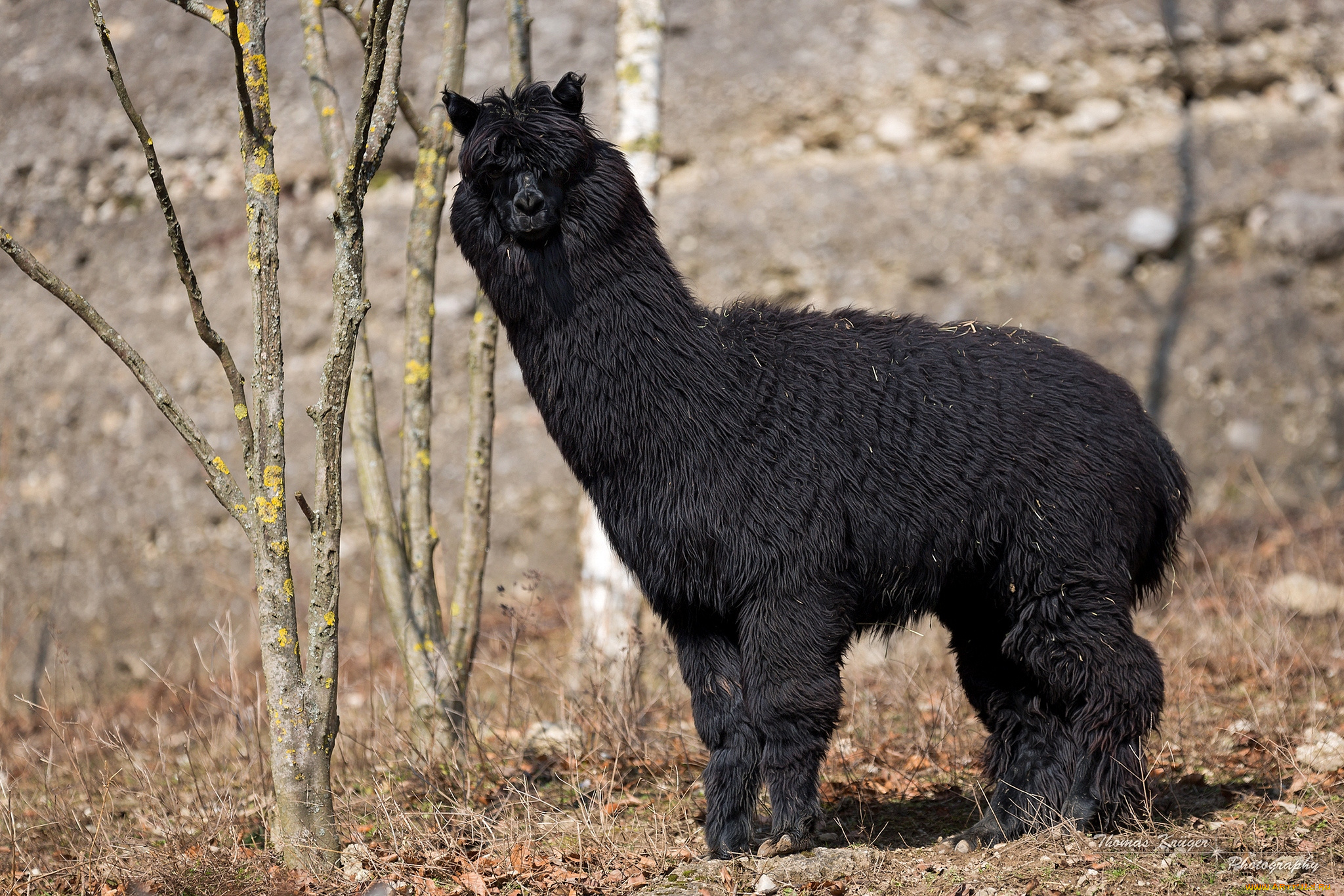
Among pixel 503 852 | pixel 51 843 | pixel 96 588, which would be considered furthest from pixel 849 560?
pixel 96 588

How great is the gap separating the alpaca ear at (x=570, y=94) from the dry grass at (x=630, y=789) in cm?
241

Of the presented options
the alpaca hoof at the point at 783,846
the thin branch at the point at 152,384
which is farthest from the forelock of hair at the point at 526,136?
the alpaca hoof at the point at 783,846

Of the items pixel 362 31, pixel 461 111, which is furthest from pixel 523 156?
pixel 362 31

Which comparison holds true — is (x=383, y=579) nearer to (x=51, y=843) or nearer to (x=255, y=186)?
(x=51, y=843)

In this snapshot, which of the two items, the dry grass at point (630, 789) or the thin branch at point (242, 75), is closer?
the thin branch at point (242, 75)

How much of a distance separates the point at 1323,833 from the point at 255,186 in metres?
4.71

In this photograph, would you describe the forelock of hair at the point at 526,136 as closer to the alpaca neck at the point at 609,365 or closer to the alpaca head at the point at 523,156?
the alpaca head at the point at 523,156

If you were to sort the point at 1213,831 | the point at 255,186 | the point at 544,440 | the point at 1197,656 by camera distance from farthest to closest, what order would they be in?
the point at 544,440 → the point at 1197,656 → the point at 1213,831 → the point at 255,186

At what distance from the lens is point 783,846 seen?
3850 mm

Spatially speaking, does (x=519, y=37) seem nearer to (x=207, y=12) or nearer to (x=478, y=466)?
(x=207, y=12)

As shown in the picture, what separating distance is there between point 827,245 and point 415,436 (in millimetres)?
5020

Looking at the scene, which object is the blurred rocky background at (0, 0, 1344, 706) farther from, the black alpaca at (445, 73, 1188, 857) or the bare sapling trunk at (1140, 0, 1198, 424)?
the black alpaca at (445, 73, 1188, 857)

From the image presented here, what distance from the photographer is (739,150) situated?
363 inches

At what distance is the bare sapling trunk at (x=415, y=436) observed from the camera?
16.9ft
